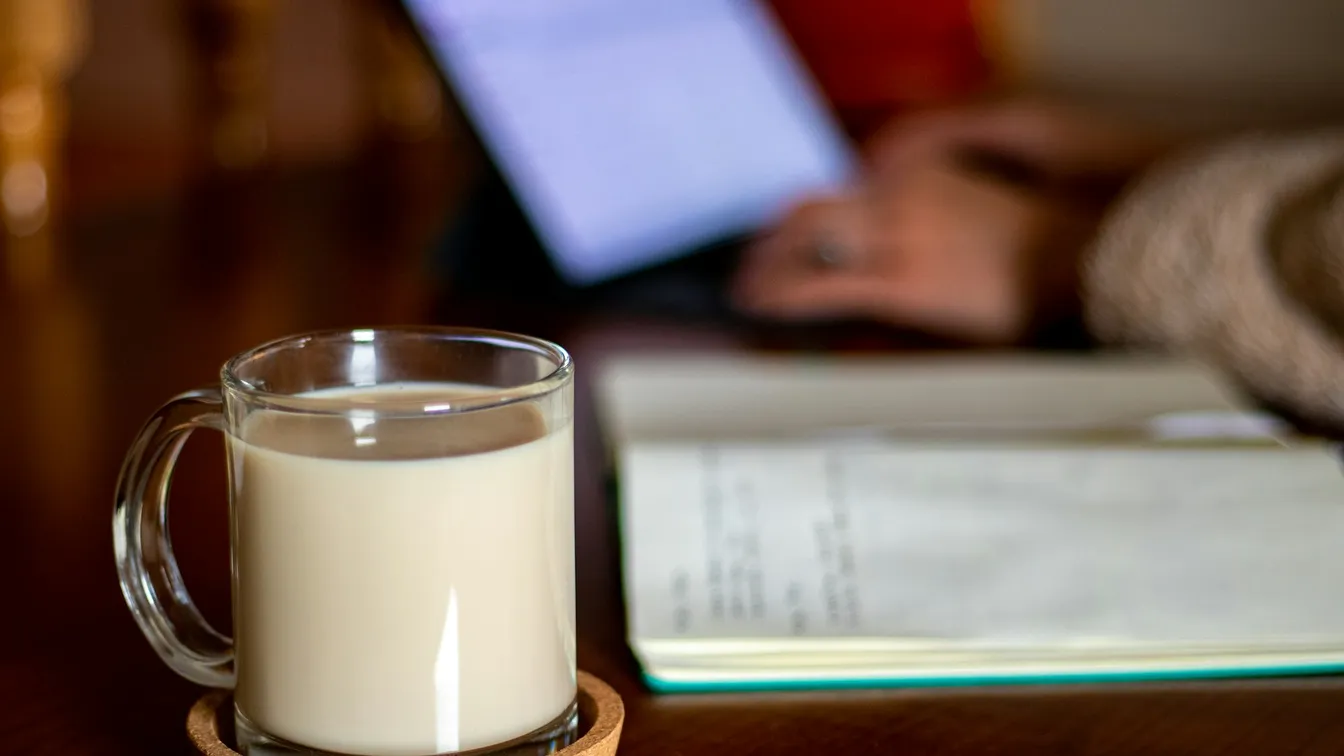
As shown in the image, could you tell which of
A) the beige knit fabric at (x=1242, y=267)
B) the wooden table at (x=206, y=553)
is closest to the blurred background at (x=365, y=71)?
the wooden table at (x=206, y=553)

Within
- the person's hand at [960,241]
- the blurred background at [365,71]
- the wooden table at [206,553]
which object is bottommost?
the wooden table at [206,553]

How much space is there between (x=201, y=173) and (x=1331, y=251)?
104 centimetres

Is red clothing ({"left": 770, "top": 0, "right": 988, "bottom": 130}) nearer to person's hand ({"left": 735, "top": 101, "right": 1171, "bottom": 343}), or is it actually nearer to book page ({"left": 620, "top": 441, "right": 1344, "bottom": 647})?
person's hand ({"left": 735, "top": 101, "right": 1171, "bottom": 343})

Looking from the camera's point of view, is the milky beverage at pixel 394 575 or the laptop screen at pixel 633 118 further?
the laptop screen at pixel 633 118

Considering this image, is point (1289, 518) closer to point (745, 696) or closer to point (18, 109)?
point (745, 696)

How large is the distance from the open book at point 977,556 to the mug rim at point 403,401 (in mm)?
106

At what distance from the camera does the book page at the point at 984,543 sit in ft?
1.42

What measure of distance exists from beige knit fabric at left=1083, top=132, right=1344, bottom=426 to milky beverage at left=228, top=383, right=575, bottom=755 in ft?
1.60

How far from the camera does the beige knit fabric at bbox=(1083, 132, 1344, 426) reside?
68cm

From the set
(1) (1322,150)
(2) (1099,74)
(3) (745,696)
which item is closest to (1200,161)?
(1) (1322,150)

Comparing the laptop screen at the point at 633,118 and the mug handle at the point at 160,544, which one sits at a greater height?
the laptop screen at the point at 633,118

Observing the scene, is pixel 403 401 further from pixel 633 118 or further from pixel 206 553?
pixel 633 118

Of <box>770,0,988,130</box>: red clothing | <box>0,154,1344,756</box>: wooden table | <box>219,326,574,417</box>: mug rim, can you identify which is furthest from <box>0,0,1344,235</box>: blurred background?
<box>219,326,574,417</box>: mug rim

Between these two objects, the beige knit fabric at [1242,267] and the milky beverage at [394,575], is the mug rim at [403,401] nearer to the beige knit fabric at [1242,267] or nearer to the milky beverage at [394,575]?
the milky beverage at [394,575]
